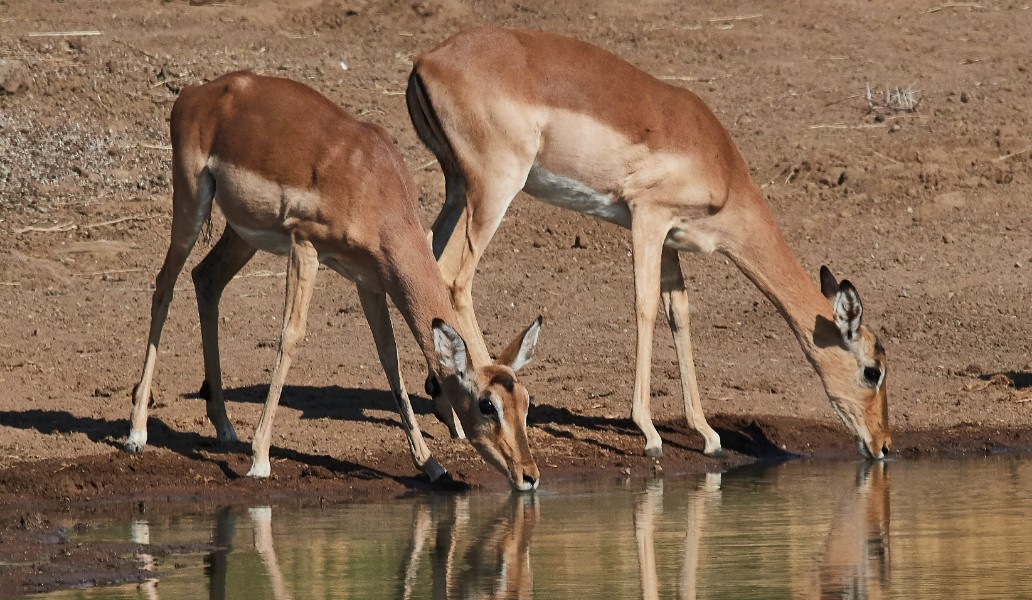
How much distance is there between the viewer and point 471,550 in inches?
321

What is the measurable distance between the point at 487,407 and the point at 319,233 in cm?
151

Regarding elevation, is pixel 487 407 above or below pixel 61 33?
below

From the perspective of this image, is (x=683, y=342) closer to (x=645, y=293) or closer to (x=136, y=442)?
(x=645, y=293)

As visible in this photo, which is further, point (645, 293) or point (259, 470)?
point (645, 293)

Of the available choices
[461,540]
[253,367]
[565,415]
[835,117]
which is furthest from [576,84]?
[835,117]

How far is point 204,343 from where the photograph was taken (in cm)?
1113

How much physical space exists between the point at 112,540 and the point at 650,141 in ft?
15.3

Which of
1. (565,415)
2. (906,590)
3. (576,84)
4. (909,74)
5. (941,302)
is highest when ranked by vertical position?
(909,74)

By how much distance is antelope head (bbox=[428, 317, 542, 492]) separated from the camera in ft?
30.5

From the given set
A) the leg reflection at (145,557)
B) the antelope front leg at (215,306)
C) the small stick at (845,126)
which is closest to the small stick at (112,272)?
the antelope front leg at (215,306)

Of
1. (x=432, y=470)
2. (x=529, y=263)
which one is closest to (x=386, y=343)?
(x=432, y=470)

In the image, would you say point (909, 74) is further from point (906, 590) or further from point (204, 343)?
point (906, 590)

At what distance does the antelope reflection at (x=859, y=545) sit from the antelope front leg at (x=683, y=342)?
49.1 inches

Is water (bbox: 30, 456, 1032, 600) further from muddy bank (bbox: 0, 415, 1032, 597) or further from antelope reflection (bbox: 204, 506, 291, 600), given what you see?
muddy bank (bbox: 0, 415, 1032, 597)
